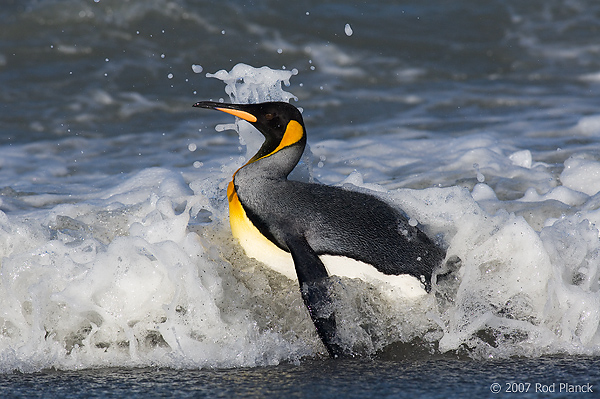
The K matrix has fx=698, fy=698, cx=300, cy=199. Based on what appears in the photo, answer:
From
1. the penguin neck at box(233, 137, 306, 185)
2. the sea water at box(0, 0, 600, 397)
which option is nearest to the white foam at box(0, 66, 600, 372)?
the sea water at box(0, 0, 600, 397)

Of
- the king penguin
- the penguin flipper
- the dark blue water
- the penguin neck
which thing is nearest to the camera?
the dark blue water

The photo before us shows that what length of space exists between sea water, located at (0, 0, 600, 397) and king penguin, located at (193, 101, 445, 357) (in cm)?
9

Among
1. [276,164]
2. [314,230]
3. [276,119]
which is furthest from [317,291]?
[276,119]

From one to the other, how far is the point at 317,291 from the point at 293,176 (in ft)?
3.60

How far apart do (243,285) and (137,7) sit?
797 cm

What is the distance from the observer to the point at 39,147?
6.11 metres

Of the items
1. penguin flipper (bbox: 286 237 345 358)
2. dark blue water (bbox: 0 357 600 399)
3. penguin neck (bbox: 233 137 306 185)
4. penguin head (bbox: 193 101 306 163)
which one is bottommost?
dark blue water (bbox: 0 357 600 399)

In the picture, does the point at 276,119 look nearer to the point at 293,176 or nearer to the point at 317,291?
the point at 293,176

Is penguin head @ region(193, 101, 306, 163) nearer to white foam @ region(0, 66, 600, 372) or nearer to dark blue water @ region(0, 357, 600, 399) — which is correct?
white foam @ region(0, 66, 600, 372)

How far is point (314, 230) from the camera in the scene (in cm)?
281

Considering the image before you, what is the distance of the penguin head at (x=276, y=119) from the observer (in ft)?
10.2

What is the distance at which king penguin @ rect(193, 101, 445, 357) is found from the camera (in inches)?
105

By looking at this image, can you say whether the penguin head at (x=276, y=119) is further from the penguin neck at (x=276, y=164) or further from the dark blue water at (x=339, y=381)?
the dark blue water at (x=339, y=381)

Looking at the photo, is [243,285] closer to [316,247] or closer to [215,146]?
[316,247]
